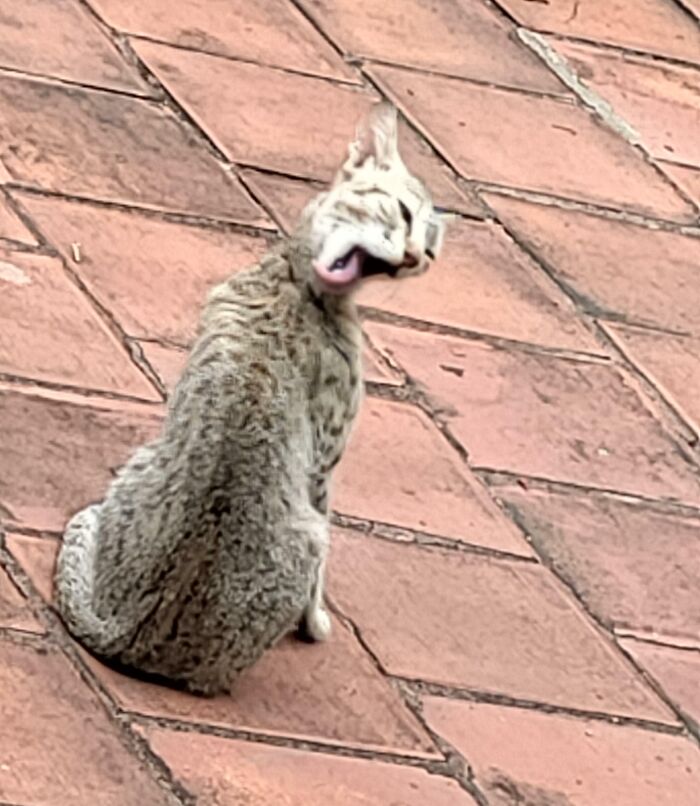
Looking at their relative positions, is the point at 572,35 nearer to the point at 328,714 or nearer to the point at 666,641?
the point at 666,641

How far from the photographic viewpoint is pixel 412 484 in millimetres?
4605

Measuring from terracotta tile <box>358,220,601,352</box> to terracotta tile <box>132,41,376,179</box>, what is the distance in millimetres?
378

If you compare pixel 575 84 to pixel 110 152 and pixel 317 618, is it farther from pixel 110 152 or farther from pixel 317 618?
pixel 317 618

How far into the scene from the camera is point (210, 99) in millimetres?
5684

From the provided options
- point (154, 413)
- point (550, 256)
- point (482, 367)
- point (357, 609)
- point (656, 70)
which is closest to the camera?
point (357, 609)

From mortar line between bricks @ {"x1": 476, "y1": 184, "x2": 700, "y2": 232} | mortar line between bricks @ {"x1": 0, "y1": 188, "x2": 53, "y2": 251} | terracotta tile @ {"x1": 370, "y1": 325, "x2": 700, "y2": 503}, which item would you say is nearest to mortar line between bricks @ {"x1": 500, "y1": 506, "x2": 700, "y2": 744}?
terracotta tile @ {"x1": 370, "y1": 325, "x2": 700, "y2": 503}

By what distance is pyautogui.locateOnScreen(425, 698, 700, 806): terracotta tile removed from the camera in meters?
3.94

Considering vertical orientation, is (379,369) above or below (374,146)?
below

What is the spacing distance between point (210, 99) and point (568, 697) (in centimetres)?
203

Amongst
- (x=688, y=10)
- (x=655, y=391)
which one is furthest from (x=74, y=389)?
(x=688, y=10)

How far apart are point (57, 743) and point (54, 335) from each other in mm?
1159

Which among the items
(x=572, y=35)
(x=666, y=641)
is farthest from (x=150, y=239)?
(x=572, y=35)

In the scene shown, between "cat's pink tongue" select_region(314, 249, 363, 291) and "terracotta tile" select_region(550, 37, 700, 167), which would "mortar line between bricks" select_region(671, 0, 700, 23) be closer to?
"terracotta tile" select_region(550, 37, 700, 167)

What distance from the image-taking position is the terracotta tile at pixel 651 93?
6176 millimetres
